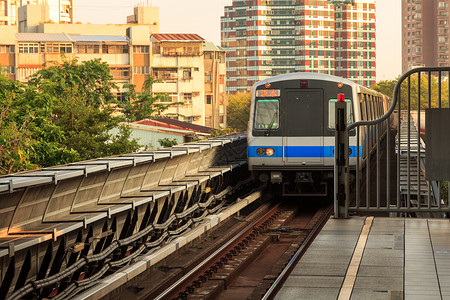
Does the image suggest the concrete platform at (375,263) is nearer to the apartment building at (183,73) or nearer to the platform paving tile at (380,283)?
the platform paving tile at (380,283)

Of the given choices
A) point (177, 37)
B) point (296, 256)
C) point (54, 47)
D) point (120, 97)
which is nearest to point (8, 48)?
point (54, 47)

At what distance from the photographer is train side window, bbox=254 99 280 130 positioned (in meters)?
18.5

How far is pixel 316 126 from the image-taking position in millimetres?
18250

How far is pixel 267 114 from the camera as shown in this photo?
18.5 metres

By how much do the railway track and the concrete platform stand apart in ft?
1.59

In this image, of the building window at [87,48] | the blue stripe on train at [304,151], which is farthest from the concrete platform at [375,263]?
the building window at [87,48]

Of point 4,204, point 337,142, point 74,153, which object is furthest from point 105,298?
point 74,153

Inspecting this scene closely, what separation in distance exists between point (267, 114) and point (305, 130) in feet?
3.14

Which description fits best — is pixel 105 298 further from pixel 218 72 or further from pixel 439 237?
pixel 218 72

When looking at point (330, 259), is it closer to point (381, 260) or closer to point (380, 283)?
point (381, 260)

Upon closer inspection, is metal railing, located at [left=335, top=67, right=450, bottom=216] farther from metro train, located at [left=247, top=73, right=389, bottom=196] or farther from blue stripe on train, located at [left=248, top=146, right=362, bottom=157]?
metro train, located at [left=247, top=73, right=389, bottom=196]

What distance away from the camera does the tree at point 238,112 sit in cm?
13375

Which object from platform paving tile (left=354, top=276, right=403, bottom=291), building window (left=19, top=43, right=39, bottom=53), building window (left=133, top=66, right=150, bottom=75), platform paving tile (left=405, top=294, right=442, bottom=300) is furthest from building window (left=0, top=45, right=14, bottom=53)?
platform paving tile (left=405, top=294, right=442, bottom=300)

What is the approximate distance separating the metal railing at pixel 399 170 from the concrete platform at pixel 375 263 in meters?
0.37
